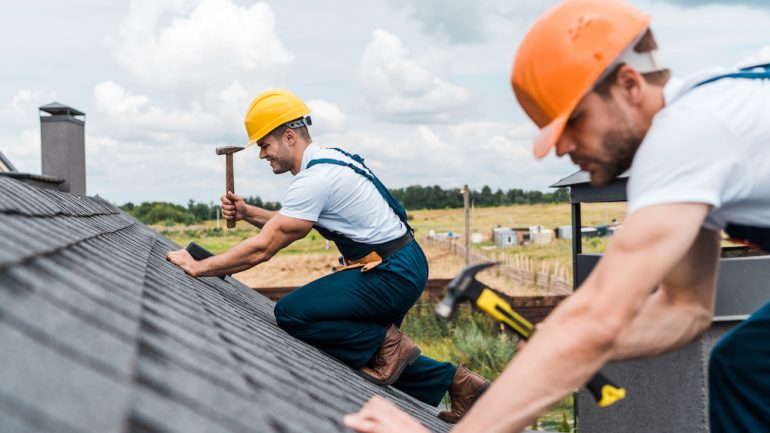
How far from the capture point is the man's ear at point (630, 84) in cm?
212

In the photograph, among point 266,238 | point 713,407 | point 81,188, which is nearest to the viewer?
point 713,407

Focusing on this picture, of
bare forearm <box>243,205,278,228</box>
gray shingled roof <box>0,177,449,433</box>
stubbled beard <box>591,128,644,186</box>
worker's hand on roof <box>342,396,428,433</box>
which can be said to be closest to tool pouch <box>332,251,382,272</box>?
gray shingled roof <box>0,177,449,433</box>

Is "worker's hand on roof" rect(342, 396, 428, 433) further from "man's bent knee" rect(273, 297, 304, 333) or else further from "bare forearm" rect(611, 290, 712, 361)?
"man's bent knee" rect(273, 297, 304, 333)

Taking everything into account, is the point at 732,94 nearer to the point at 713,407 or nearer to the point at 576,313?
the point at 576,313

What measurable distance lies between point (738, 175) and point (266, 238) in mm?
Result: 2861

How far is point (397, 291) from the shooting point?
448 centimetres

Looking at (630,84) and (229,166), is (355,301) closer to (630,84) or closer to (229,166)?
(229,166)

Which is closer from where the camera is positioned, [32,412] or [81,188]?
[32,412]

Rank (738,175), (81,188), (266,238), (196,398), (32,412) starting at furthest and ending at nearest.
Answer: (81,188) < (266,238) < (738,175) < (196,398) < (32,412)

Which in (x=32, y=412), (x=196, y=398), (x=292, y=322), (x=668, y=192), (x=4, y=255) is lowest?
(x=292, y=322)

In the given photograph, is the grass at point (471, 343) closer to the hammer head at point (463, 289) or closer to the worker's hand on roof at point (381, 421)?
the worker's hand on roof at point (381, 421)

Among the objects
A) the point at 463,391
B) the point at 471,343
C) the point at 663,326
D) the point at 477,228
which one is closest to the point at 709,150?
the point at 663,326

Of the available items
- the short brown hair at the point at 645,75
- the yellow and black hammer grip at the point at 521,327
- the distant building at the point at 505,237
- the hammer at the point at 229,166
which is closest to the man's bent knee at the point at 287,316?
the hammer at the point at 229,166

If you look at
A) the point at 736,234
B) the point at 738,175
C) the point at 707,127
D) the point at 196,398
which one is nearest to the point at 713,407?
the point at 736,234
